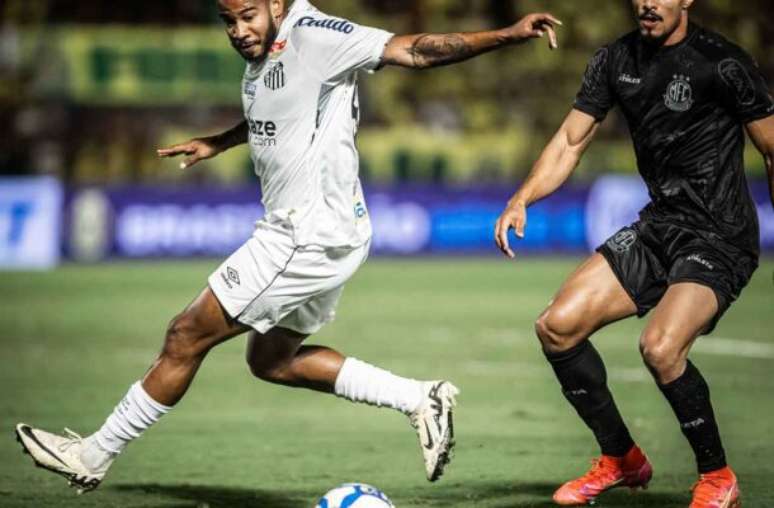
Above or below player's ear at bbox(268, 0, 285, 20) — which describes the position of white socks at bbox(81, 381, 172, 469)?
below

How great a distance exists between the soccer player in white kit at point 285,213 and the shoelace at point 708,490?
1.11 meters

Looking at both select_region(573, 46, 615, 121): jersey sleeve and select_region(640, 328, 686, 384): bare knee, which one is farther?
select_region(573, 46, 615, 121): jersey sleeve

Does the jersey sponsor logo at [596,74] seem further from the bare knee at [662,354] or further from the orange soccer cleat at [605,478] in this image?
the orange soccer cleat at [605,478]

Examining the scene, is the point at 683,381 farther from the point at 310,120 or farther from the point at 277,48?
the point at 277,48

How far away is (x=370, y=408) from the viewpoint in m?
9.92

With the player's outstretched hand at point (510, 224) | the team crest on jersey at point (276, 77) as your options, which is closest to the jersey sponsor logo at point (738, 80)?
the player's outstretched hand at point (510, 224)

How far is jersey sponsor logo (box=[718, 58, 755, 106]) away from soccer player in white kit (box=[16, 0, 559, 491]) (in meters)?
1.18

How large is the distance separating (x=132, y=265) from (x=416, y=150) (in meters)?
4.93

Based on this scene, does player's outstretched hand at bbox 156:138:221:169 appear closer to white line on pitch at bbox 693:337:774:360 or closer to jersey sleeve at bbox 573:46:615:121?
jersey sleeve at bbox 573:46:615:121

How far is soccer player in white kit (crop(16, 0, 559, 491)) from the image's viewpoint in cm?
626

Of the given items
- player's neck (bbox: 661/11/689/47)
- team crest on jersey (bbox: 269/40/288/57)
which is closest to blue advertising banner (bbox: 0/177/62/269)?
team crest on jersey (bbox: 269/40/288/57)

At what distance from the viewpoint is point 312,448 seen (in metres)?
8.26

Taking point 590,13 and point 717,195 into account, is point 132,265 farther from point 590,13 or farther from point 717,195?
point 717,195

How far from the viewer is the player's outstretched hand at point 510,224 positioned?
627 centimetres
